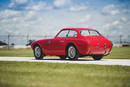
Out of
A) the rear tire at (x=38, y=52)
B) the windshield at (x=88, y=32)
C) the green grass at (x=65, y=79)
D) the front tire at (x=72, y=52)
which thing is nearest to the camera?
the green grass at (x=65, y=79)

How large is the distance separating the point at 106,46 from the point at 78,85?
782cm

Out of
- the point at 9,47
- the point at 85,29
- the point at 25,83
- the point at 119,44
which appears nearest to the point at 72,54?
the point at 85,29

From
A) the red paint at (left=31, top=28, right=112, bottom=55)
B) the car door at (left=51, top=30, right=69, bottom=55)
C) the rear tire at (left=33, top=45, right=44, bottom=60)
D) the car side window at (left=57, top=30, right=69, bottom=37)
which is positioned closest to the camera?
the red paint at (left=31, top=28, right=112, bottom=55)

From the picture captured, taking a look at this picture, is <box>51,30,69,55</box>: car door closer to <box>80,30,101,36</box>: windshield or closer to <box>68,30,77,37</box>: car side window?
<box>68,30,77,37</box>: car side window

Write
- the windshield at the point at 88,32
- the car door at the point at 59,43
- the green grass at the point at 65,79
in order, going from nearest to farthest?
the green grass at the point at 65,79, the windshield at the point at 88,32, the car door at the point at 59,43

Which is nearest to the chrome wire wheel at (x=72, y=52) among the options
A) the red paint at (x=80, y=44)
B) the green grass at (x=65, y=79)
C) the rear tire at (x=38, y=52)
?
the red paint at (x=80, y=44)

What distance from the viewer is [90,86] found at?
207 inches

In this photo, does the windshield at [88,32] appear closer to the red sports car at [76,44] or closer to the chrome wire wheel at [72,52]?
the red sports car at [76,44]

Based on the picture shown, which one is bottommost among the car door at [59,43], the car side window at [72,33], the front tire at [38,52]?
the front tire at [38,52]

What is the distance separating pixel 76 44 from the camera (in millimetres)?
12250

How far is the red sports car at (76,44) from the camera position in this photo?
12.1m

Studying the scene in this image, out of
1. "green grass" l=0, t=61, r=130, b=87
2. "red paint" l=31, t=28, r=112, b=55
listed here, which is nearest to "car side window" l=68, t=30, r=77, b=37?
"red paint" l=31, t=28, r=112, b=55

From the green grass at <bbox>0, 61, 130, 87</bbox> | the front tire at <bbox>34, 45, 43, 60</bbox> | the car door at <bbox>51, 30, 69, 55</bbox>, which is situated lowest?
the green grass at <bbox>0, 61, 130, 87</bbox>

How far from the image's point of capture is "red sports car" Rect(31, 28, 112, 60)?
39.8ft
